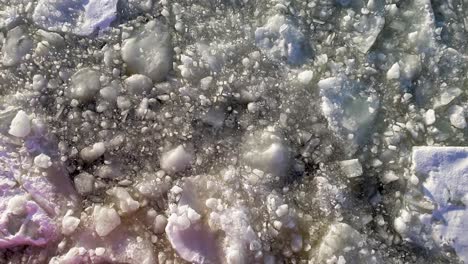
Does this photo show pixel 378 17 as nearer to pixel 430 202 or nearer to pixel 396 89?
pixel 396 89

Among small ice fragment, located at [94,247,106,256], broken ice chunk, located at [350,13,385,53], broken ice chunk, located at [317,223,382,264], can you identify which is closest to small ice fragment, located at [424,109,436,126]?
broken ice chunk, located at [350,13,385,53]

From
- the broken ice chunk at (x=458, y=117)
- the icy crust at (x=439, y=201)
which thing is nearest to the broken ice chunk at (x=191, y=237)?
the icy crust at (x=439, y=201)

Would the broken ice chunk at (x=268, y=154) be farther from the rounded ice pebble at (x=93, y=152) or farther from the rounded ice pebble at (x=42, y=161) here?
the rounded ice pebble at (x=42, y=161)

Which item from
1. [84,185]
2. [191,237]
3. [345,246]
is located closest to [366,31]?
[345,246]

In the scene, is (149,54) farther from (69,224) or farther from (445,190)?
(445,190)

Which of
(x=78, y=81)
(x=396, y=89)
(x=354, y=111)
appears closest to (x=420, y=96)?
(x=396, y=89)
